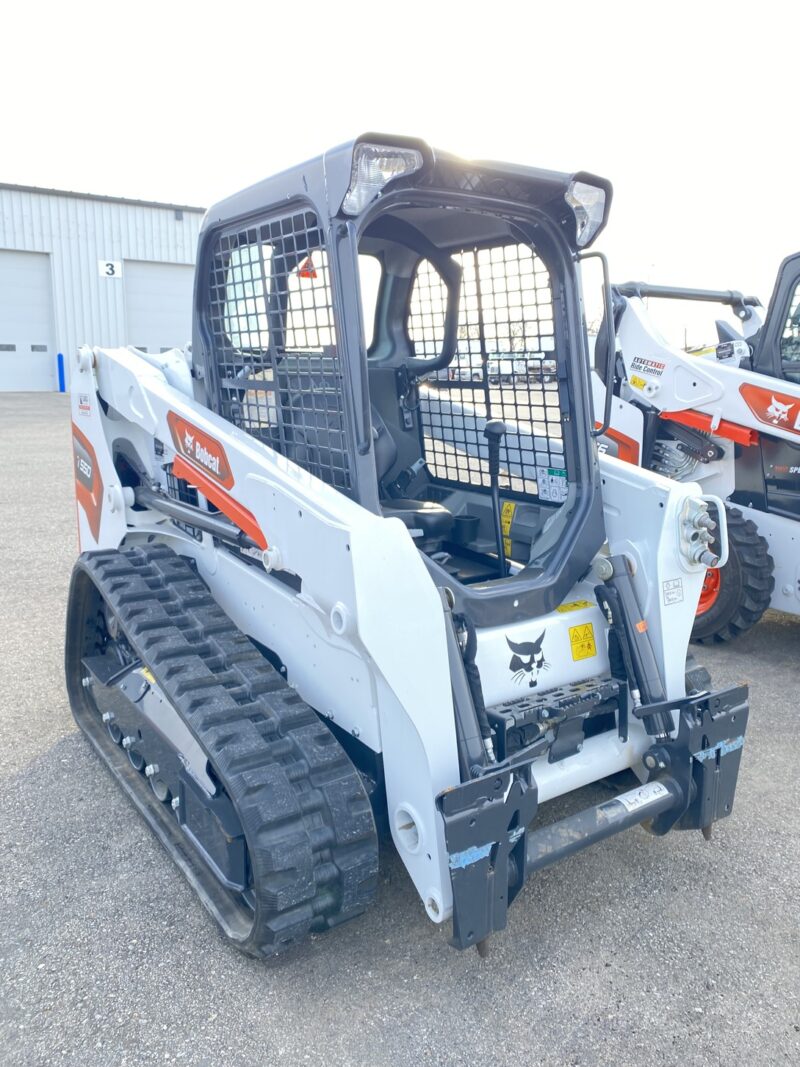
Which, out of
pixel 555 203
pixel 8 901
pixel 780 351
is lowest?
pixel 8 901

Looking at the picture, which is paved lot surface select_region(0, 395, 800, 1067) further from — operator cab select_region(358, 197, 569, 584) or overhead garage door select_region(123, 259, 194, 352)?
overhead garage door select_region(123, 259, 194, 352)

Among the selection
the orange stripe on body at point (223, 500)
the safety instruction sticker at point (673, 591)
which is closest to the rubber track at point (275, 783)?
the orange stripe on body at point (223, 500)

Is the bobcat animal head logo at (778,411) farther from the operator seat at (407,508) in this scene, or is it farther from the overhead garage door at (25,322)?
the overhead garage door at (25,322)

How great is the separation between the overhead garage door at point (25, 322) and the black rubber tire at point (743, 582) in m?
21.5

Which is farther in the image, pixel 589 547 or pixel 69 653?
pixel 69 653

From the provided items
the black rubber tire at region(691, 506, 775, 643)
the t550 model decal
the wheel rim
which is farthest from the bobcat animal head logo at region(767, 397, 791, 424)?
the t550 model decal

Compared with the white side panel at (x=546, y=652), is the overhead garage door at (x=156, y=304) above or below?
above

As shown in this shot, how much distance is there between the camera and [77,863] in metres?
2.94

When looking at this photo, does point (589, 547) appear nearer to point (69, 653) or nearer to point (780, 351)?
point (69, 653)

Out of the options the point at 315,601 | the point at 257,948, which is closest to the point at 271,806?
the point at 257,948

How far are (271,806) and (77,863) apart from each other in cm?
102

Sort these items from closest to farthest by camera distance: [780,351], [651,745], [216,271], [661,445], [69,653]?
[651,745], [216,271], [69,653], [780,351], [661,445]

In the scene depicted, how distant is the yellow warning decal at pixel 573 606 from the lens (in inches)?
118

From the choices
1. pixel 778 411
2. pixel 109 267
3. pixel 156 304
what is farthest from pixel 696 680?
pixel 156 304
